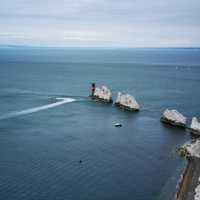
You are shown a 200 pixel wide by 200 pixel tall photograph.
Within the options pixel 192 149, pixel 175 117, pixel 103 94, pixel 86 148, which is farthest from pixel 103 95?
pixel 192 149

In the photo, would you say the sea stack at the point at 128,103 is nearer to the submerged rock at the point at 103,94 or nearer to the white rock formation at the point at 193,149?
the submerged rock at the point at 103,94

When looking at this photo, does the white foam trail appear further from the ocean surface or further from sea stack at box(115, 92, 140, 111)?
sea stack at box(115, 92, 140, 111)

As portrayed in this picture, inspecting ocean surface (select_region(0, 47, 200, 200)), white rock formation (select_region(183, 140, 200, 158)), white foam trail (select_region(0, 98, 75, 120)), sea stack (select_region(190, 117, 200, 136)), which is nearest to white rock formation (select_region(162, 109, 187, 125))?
ocean surface (select_region(0, 47, 200, 200))

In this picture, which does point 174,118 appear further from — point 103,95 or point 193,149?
point 103,95

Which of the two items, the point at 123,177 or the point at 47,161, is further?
the point at 47,161

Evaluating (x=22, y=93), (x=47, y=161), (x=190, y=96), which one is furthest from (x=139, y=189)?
(x=22, y=93)

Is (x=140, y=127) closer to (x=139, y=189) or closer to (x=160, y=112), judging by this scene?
(x=160, y=112)
